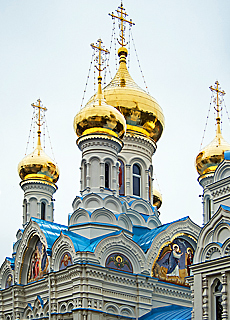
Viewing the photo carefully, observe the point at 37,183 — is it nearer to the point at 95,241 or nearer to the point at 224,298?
the point at 95,241

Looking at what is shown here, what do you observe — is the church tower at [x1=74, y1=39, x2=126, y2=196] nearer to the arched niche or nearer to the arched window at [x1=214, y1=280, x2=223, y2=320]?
the arched niche

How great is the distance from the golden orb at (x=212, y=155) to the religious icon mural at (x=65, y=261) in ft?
18.5

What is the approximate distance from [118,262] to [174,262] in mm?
1818

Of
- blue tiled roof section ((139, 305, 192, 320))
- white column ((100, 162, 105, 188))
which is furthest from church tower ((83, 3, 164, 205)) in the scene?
blue tiled roof section ((139, 305, 192, 320))

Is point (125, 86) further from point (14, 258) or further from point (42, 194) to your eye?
point (14, 258)

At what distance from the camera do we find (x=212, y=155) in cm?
1959

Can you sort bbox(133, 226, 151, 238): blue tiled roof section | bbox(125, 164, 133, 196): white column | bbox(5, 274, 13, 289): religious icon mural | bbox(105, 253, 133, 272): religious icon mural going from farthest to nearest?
1. bbox(125, 164, 133, 196): white column
2. bbox(5, 274, 13, 289): religious icon mural
3. bbox(133, 226, 151, 238): blue tiled roof section
4. bbox(105, 253, 133, 272): religious icon mural

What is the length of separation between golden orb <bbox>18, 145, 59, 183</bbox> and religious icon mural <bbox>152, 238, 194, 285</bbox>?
17.1ft

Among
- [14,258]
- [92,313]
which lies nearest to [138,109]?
[14,258]

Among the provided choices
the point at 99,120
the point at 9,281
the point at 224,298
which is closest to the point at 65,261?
the point at 9,281

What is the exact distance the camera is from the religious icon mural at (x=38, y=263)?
684 inches

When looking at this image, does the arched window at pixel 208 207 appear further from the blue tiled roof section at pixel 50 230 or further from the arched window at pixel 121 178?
the blue tiled roof section at pixel 50 230

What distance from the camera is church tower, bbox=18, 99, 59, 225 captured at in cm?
2072

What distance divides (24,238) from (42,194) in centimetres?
285
